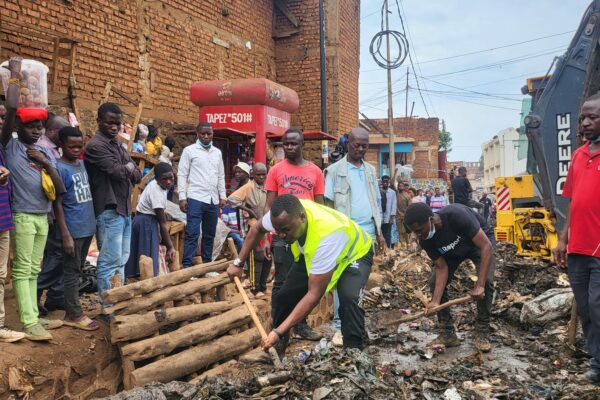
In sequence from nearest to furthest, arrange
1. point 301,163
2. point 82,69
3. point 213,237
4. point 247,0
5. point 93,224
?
point 93,224
point 301,163
point 213,237
point 82,69
point 247,0

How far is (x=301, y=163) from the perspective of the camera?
5.22 metres

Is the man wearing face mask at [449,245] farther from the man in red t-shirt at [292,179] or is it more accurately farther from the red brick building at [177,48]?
the red brick building at [177,48]

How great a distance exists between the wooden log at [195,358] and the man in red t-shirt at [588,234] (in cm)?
285

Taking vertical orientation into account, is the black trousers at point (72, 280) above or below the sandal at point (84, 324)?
above

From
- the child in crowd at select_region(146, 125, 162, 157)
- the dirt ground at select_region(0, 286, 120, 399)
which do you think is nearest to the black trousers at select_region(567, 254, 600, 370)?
the dirt ground at select_region(0, 286, 120, 399)

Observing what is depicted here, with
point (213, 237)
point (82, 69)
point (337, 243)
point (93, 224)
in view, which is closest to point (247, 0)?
point (82, 69)

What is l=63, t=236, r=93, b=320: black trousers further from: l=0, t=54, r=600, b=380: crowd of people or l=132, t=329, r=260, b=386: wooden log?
l=132, t=329, r=260, b=386: wooden log

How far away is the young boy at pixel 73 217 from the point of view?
4305mm

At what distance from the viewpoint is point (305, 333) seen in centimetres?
536

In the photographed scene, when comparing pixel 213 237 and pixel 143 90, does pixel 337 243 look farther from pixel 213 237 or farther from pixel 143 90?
pixel 143 90

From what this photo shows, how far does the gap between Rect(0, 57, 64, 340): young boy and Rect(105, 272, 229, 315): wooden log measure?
57 cm

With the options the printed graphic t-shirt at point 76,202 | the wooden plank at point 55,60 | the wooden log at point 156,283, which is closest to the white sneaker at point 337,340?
the wooden log at point 156,283

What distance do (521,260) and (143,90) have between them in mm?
7377

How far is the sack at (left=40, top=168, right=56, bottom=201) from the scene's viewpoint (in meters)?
4.07
